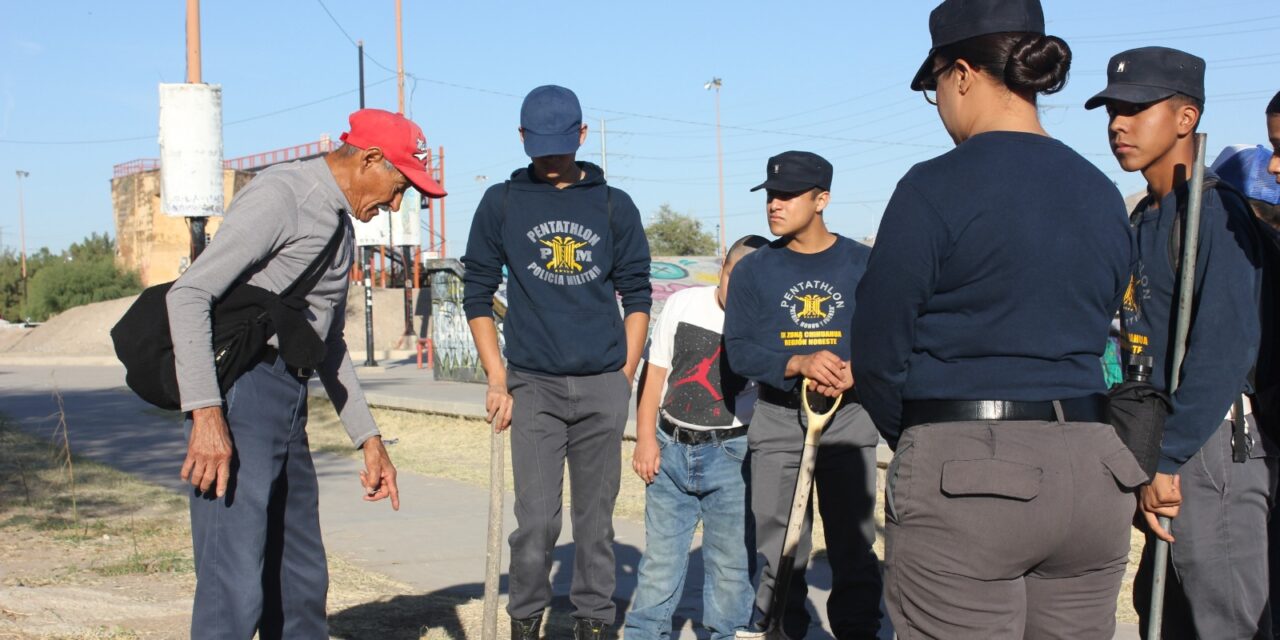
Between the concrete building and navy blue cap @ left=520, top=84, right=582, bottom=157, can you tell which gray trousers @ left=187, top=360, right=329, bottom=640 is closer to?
navy blue cap @ left=520, top=84, right=582, bottom=157

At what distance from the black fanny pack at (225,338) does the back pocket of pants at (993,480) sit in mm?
2027

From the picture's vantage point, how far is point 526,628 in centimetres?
478

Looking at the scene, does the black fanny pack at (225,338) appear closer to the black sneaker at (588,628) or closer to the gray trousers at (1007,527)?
the black sneaker at (588,628)

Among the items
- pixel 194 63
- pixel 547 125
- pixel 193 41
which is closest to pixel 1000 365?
pixel 547 125

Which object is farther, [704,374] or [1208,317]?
[704,374]

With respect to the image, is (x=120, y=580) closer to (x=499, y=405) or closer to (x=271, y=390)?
(x=499, y=405)

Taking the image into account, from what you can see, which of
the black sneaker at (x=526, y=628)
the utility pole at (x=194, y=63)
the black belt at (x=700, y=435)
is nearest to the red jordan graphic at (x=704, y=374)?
the black belt at (x=700, y=435)

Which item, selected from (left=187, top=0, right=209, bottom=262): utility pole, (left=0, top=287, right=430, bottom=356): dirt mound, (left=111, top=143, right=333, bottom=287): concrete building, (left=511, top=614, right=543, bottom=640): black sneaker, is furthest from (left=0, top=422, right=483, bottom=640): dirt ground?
(left=111, top=143, right=333, bottom=287): concrete building

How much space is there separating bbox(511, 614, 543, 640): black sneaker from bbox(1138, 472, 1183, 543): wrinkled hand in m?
2.25

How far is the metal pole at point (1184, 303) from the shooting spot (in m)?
3.40

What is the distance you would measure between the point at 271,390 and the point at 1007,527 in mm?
2217

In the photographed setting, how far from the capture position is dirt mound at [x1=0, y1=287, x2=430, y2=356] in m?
45.7

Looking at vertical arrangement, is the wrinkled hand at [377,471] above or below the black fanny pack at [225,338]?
below

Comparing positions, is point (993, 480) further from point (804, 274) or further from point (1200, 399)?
point (804, 274)
